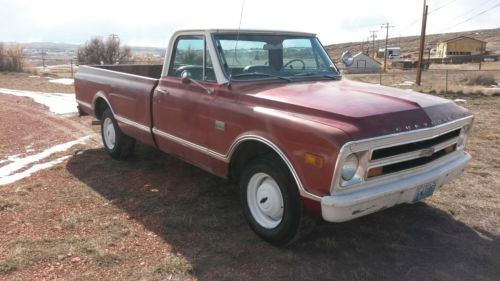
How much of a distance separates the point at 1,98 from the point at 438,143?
12.5 meters

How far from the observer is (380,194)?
3.28 metres

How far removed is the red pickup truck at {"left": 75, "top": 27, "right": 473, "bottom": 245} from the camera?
322 centimetres

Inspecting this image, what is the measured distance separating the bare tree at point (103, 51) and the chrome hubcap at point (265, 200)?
32.6 meters

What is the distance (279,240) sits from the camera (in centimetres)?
368

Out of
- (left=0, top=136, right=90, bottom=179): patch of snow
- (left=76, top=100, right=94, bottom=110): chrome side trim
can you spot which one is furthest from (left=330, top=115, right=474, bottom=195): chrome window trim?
(left=76, top=100, right=94, bottom=110): chrome side trim

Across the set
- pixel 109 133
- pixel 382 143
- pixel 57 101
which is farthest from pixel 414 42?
pixel 382 143

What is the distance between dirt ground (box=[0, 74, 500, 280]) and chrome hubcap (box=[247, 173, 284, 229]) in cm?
21

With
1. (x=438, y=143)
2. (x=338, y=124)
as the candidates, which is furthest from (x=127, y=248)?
(x=438, y=143)

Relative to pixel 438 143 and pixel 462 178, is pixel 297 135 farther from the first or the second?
pixel 462 178

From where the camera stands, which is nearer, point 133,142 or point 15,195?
point 15,195

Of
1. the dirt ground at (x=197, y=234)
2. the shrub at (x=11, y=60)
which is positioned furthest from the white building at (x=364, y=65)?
the dirt ground at (x=197, y=234)

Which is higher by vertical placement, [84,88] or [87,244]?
[84,88]

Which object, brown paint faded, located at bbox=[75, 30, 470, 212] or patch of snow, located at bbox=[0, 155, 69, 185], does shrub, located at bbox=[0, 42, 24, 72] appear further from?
brown paint faded, located at bbox=[75, 30, 470, 212]

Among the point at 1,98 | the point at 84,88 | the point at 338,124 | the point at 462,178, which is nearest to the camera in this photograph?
the point at 338,124
